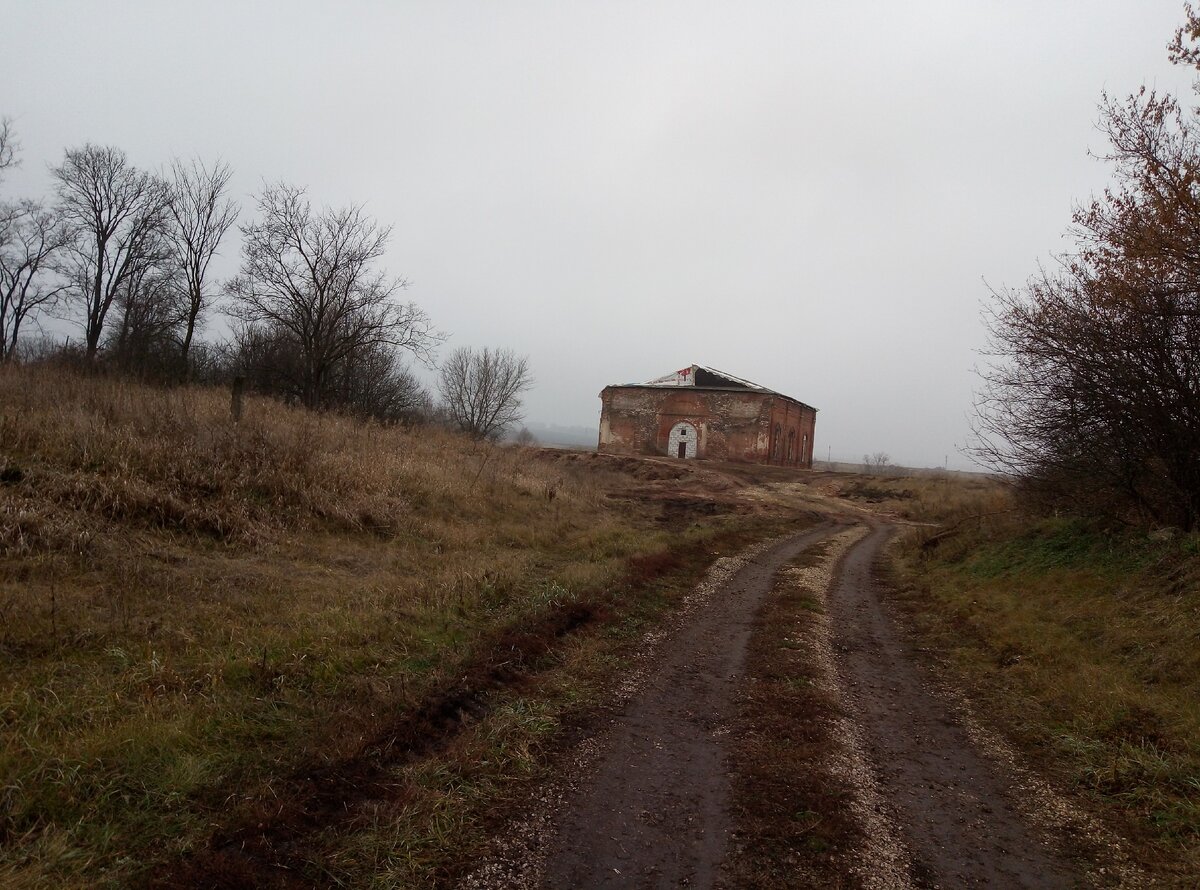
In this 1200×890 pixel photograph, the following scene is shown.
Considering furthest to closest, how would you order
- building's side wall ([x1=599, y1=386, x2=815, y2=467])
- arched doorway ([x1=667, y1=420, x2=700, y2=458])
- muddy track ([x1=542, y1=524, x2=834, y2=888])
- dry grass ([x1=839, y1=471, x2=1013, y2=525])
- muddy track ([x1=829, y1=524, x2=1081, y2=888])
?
arched doorway ([x1=667, y1=420, x2=700, y2=458]) → building's side wall ([x1=599, y1=386, x2=815, y2=467]) → dry grass ([x1=839, y1=471, x2=1013, y2=525]) → muddy track ([x1=829, y1=524, x2=1081, y2=888]) → muddy track ([x1=542, y1=524, x2=834, y2=888])

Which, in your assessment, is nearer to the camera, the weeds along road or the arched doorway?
the weeds along road

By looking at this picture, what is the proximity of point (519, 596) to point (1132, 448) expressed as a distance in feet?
31.7

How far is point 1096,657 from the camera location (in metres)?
7.16

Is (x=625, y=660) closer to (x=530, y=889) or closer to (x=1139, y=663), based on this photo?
(x=530, y=889)

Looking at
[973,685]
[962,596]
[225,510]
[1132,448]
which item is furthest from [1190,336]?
[225,510]

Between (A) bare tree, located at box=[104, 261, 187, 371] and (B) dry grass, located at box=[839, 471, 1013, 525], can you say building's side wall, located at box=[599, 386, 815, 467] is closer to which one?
(B) dry grass, located at box=[839, 471, 1013, 525]

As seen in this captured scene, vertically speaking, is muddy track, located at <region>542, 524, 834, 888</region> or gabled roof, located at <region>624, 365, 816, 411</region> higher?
gabled roof, located at <region>624, 365, 816, 411</region>

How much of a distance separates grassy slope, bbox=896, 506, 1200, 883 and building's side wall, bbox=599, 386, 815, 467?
31746 mm

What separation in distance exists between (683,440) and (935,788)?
1648 inches

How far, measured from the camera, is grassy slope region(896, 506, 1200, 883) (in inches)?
181

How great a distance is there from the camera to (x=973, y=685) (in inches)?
273

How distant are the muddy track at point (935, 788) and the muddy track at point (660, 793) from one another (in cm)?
109

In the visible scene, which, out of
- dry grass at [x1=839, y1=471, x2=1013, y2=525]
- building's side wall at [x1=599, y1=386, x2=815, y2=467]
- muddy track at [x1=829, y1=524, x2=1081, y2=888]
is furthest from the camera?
building's side wall at [x1=599, y1=386, x2=815, y2=467]

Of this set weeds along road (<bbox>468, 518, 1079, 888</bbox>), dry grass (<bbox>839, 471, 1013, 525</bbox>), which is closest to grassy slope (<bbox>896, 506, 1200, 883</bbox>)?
weeds along road (<bbox>468, 518, 1079, 888</bbox>)
